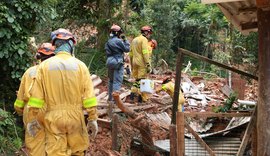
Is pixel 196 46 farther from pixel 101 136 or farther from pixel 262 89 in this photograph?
pixel 262 89

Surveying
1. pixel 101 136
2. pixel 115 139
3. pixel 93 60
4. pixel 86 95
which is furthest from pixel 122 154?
pixel 93 60

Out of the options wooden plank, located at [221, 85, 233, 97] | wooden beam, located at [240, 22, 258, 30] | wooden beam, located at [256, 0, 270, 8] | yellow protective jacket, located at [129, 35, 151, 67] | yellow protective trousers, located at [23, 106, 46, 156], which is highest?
wooden beam, located at [256, 0, 270, 8]

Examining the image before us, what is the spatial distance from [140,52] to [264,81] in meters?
5.81

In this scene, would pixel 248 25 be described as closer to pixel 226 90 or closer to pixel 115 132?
pixel 115 132

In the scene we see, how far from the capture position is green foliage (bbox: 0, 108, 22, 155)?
7.35m

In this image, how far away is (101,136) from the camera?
8.10 m

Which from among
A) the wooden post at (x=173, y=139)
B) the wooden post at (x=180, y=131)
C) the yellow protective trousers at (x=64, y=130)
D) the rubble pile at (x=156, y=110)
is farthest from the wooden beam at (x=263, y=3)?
the rubble pile at (x=156, y=110)

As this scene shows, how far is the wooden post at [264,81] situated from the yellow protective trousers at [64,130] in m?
2.25

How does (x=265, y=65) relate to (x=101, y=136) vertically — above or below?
above

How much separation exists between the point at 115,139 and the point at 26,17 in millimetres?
2972

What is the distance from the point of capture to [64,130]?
5227mm

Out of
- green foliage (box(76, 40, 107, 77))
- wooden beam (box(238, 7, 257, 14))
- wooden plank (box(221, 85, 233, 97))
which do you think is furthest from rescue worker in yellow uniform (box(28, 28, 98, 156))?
wooden plank (box(221, 85, 233, 97))

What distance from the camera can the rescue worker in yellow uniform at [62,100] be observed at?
5156mm

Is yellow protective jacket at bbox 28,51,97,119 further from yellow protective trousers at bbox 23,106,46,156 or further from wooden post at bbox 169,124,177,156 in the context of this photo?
wooden post at bbox 169,124,177,156
